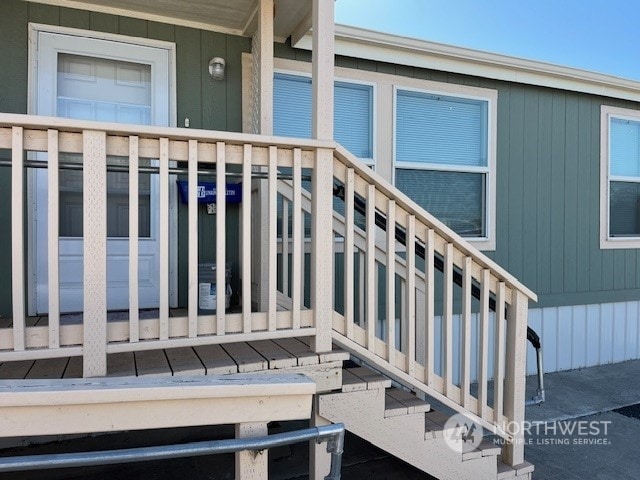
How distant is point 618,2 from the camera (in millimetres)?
9688

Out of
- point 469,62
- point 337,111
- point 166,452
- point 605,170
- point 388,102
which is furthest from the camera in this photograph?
point 605,170

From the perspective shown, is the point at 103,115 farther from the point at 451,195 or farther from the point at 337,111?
the point at 451,195

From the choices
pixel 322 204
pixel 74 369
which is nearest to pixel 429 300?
pixel 322 204

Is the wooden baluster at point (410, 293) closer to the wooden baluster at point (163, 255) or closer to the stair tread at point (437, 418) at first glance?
the stair tread at point (437, 418)

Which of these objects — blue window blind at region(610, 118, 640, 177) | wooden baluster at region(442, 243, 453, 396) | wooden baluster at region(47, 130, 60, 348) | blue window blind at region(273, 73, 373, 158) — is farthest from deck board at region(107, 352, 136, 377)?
blue window blind at region(610, 118, 640, 177)

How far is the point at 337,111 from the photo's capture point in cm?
392

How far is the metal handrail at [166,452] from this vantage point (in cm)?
101

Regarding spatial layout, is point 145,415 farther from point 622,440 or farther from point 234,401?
point 622,440

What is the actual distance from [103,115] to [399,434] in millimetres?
2841

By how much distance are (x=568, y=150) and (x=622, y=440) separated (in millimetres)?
2883

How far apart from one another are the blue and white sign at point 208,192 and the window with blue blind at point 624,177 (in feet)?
13.7

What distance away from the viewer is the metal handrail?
39.7 inches

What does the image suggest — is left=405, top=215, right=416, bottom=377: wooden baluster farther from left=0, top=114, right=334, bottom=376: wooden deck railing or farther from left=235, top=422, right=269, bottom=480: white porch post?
left=235, top=422, right=269, bottom=480: white porch post

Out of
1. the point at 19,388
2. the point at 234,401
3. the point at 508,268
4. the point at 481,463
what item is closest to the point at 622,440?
the point at 481,463
